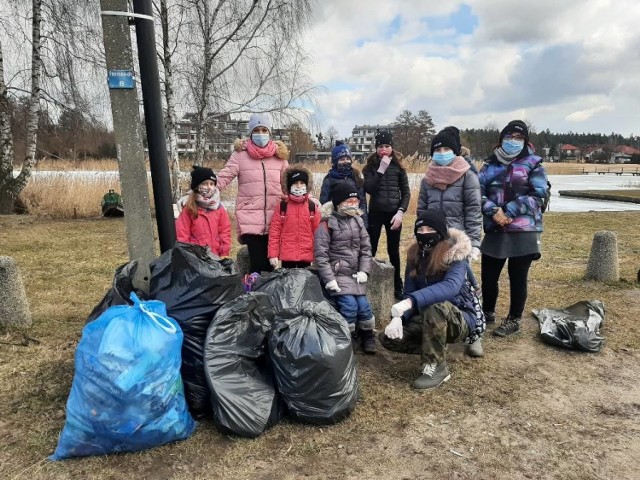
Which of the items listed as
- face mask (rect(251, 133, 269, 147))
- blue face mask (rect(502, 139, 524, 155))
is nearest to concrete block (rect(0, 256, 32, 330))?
face mask (rect(251, 133, 269, 147))

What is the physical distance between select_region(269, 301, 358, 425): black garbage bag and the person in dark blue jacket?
48 cm

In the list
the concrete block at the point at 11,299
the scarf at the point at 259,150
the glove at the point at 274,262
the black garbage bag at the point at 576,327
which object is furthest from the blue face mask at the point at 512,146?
the concrete block at the point at 11,299

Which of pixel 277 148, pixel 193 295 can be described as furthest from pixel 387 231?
pixel 193 295

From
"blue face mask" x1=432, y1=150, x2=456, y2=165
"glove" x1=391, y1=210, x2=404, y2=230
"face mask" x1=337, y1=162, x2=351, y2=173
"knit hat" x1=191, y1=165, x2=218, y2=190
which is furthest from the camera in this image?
"glove" x1=391, y1=210, x2=404, y2=230

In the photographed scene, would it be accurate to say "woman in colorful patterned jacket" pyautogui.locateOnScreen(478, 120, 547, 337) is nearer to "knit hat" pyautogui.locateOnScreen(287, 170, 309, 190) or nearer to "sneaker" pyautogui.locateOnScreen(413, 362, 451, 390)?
"sneaker" pyautogui.locateOnScreen(413, 362, 451, 390)

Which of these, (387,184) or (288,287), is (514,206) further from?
(288,287)

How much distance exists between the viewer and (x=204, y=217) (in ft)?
11.9

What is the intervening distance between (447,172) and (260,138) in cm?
153

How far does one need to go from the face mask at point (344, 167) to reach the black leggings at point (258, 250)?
0.93 m

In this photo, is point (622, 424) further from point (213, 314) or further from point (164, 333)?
point (164, 333)

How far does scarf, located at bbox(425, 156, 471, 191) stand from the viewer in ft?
12.1

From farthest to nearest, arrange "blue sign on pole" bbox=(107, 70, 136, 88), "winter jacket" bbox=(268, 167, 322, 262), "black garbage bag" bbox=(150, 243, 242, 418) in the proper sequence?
"winter jacket" bbox=(268, 167, 322, 262) < "blue sign on pole" bbox=(107, 70, 136, 88) < "black garbage bag" bbox=(150, 243, 242, 418)

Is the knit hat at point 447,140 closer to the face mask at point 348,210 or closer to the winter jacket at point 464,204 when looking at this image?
the winter jacket at point 464,204

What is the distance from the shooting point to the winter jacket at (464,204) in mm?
3729
